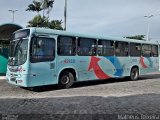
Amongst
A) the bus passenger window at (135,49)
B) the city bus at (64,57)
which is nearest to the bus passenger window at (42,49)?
the city bus at (64,57)

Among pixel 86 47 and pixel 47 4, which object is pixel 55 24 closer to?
pixel 47 4

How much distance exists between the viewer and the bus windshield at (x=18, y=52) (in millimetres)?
14807

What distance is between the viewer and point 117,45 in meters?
19.9

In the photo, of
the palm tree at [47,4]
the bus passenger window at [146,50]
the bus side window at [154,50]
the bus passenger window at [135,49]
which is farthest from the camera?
the palm tree at [47,4]

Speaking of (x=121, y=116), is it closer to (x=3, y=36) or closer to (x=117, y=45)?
(x=117, y=45)

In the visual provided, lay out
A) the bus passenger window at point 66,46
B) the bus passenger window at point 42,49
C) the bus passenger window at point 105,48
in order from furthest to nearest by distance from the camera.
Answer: the bus passenger window at point 105,48
the bus passenger window at point 66,46
the bus passenger window at point 42,49

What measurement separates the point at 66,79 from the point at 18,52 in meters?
2.80

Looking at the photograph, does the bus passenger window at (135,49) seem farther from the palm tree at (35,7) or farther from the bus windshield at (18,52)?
the palm tree at (35,7)

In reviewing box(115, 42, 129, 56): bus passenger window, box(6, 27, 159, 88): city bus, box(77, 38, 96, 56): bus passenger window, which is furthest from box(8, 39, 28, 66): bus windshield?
box(115, 42, 129, 56): bus passenger window

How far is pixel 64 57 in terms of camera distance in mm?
16172

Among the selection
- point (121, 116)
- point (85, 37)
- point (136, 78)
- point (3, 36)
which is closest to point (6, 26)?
point (3, 36)

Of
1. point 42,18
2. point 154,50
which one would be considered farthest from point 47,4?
point 154,50

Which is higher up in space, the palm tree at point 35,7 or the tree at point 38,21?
the palm tree at point 35,7

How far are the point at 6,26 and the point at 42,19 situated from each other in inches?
1084
